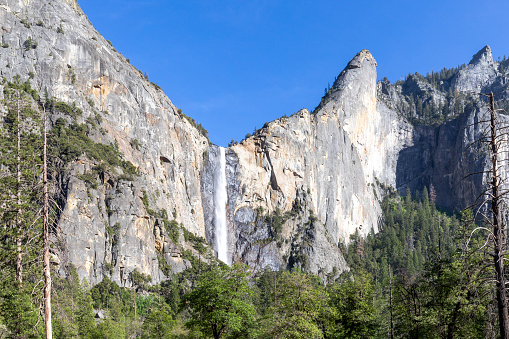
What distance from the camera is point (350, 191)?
552 ft

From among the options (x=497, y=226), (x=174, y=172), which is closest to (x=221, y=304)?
(x=497, y=226)

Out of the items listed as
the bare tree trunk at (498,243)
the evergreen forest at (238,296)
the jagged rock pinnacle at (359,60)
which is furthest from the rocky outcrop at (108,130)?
the jagged rock pinnacle at (359,60)

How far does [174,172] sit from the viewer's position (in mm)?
123125

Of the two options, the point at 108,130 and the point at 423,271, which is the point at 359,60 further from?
the point at 423,271

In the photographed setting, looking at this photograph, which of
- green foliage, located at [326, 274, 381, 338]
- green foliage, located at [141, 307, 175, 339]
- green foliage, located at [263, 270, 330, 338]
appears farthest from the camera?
green foliage, located at [141, 307, 175, 339]

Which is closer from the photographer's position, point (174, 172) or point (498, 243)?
point (498, 243)

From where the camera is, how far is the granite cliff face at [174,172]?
96000 millimetres

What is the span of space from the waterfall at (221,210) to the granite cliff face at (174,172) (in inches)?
49.7

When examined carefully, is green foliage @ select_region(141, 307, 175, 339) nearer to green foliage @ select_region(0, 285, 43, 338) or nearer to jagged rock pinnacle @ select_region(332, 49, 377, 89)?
green foliage @ select_region(0, 285, 43, 338)

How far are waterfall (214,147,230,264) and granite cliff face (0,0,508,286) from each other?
126 cm

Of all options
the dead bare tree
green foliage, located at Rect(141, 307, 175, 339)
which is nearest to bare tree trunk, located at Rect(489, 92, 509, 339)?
the dead bare tree

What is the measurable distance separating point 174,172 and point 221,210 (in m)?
19.2

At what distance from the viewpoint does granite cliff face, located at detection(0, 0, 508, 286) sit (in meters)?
96.0

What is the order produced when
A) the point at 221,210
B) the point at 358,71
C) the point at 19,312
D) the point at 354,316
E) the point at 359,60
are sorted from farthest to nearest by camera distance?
1. the point at 359,60
2. the point at 358,71
3. the point at 221,210
4. the point at 354,316
5. the point at 19,312
